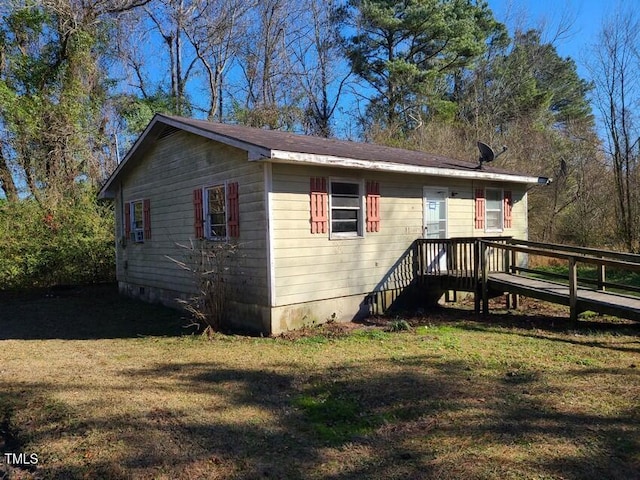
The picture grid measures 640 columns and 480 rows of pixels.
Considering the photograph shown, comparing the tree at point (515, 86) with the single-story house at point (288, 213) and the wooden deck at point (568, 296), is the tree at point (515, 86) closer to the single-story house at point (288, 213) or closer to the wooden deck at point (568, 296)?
the single-story house at point (288, 213)

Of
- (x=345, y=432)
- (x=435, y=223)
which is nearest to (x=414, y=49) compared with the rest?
(x=435, y=223)

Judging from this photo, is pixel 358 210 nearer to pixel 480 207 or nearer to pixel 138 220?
pixel 480 207

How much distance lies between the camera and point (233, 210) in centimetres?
828

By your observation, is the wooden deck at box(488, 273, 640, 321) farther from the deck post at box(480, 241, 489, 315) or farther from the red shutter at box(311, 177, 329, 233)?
the red shutter at box(311, 177, 329, 233)

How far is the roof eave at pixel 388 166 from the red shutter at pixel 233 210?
4.19ft

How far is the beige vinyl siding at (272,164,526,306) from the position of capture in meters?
7.65

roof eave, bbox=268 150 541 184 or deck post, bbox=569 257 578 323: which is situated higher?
roof eave, bbox=268 150 541 184

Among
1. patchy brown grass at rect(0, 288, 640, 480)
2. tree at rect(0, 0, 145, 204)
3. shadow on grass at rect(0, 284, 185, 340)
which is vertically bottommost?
shadow on grass at rect(0, 284, 185, 340)

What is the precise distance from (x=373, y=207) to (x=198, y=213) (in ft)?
11.5

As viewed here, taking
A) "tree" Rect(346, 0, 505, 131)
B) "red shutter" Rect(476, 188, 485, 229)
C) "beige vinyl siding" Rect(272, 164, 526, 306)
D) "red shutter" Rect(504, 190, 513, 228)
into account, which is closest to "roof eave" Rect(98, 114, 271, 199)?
"beige vinyl siding" Rect(272, 164, 526, 306)

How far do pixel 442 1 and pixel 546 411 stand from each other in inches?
929

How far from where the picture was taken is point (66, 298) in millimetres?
12703

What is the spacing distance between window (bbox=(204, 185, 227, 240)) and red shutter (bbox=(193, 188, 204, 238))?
14cm

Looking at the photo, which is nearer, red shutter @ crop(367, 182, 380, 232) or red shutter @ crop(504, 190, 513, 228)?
red shutter @ crop(367, 182, 380, 232)
